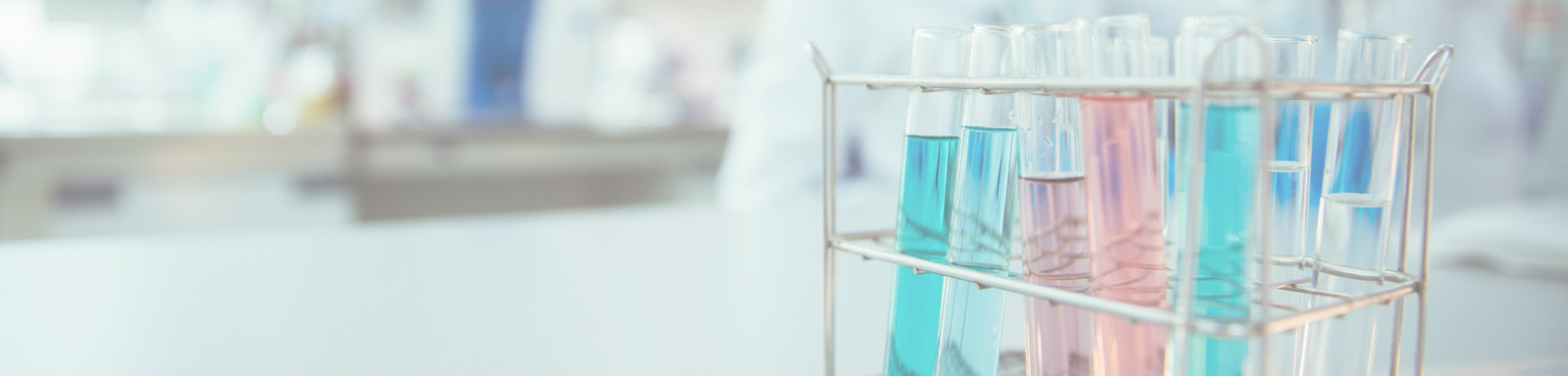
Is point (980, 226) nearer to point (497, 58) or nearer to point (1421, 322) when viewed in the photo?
point (1421, 322)

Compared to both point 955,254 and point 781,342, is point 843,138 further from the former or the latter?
point 955,254

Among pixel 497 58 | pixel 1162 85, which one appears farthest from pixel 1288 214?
pixel 497 58

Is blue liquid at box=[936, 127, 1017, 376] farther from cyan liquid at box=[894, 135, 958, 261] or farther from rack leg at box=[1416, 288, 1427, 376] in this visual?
rack leg at box=[1416, 288, 1427, 376]

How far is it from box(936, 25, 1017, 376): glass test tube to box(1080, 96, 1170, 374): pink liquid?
0.04 metres

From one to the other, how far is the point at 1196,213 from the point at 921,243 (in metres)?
0.13

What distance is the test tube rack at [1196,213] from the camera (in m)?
0.23

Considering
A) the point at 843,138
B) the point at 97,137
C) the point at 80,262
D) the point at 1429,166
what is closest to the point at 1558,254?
the point at 1429,166

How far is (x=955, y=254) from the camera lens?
0.33 metres

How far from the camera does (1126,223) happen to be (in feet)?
0.92

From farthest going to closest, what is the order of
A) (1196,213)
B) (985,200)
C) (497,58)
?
(497,58) → (985,200) → (1196,213)

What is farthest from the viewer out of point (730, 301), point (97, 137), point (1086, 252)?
point (97, 137)

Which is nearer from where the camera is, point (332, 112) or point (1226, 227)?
point (1226, 227)

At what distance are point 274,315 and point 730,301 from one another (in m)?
0.29

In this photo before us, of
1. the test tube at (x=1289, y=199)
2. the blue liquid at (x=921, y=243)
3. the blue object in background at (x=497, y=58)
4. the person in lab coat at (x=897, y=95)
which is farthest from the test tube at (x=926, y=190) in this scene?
the blue object in background at (x=497, y=58)
